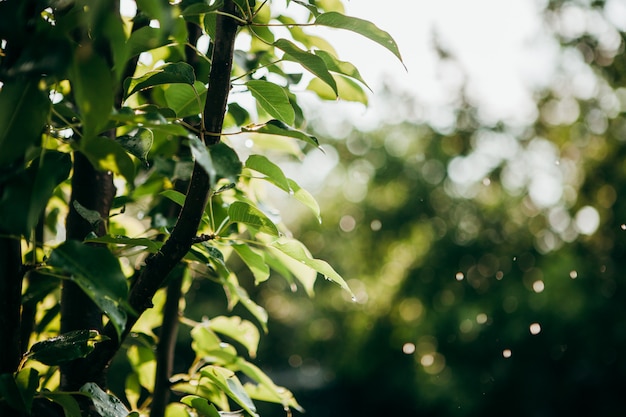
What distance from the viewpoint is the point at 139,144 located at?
45 centimetres

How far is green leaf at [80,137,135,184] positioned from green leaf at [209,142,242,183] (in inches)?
2.4

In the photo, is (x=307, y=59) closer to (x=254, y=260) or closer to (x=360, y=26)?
(x=360, y=26)

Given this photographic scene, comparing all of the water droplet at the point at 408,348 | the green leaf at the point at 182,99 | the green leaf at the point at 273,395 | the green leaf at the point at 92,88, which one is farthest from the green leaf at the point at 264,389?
the water droplet at the point at 408,348

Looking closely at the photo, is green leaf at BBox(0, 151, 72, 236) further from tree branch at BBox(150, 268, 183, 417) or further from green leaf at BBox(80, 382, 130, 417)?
tree branch at BBox(150, 268, 183, 417)

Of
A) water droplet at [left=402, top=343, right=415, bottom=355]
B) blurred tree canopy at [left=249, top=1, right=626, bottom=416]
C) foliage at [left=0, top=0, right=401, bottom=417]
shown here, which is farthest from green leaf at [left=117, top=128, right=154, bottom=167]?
water droplet at [left=402, top=343, right=415, bottom=355]

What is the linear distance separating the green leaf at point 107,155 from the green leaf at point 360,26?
0.20m

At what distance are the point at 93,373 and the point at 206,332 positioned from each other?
21cm

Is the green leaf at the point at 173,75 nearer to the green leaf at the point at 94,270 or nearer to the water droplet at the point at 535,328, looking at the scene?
the green leaf at the point at 94,270

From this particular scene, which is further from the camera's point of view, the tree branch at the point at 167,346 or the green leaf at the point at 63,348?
the tree branch at the point at 167,346

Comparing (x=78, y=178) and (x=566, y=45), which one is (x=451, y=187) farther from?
(x=78, y=178)

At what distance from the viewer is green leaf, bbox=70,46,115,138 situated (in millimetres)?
312

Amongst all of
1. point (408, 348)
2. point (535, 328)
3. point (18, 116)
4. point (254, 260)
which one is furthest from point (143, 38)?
point (408, 348)

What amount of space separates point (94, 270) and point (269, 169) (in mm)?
176

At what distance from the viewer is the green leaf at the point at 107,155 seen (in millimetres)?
367
